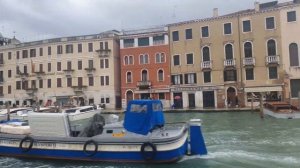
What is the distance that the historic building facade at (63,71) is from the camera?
4303 centimetres

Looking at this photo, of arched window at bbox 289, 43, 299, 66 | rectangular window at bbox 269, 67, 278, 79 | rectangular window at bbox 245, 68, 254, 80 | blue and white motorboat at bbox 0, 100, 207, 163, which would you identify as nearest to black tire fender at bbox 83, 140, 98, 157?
blue and white motorboat at bbox 0, 100, 207, 163

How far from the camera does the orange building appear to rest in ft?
133

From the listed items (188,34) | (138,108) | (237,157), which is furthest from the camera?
(188,34)

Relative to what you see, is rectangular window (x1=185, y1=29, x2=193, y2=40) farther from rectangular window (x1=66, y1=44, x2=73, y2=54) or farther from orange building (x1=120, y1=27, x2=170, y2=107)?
rectangular window (x1=66, y1=44, x2=73, y2=54)

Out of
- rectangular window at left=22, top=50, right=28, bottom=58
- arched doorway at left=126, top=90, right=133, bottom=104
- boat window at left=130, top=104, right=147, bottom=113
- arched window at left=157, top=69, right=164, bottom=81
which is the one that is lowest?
boat window at left=130, top=104, right=147, bottom=113

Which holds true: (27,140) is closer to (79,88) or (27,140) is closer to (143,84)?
(143,84)

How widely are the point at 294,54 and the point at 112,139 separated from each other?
94.7 feet

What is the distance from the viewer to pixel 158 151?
1072 centimetres

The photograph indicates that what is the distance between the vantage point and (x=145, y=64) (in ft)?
136

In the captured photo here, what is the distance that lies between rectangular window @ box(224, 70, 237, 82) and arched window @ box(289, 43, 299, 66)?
5.60 metres

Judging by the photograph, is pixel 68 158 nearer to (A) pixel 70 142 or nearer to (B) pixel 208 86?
(A) pixel 70 142

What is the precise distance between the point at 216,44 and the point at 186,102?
23.0ft

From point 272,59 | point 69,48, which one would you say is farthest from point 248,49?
point 69,48

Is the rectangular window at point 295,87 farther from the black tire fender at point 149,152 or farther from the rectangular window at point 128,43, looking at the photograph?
the black tire fender at point 149,152
